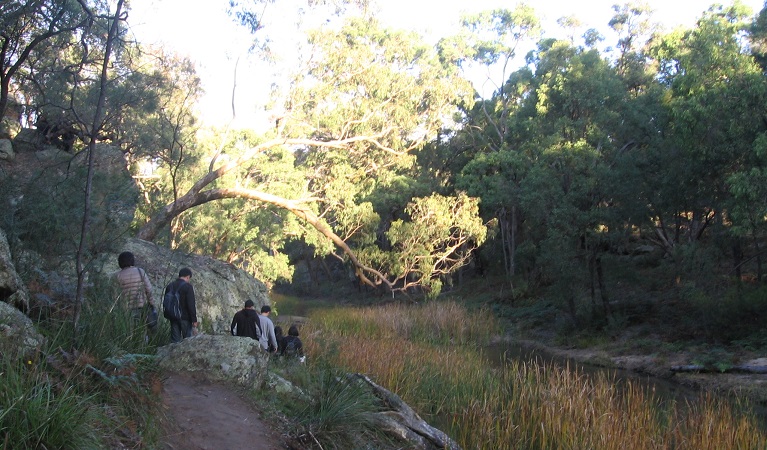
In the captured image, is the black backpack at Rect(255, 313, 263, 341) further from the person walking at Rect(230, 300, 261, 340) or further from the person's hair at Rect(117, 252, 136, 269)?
the person's hair at Rect(117, 252, 136, 269)

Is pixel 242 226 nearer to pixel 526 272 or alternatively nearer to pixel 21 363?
pixel 526 272

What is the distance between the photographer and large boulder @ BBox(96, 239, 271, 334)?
12477mm

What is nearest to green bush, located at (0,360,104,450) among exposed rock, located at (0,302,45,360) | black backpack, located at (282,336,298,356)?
exposed rock, located at (0,302,45,360)

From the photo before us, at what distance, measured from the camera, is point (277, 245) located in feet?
86.6

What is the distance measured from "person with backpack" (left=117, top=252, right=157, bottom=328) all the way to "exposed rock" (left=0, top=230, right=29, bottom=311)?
1.15m

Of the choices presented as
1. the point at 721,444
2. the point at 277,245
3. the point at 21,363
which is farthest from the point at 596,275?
the point at 21,363

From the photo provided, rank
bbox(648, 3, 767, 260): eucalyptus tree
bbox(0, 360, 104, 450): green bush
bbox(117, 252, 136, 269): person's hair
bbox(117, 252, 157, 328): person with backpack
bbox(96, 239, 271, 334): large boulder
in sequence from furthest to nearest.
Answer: bbox(648, 3, 767, 260): eucalyptus tree → bbox(96, 239, 271, 334): large boulder → bbox(117, 252, 136, 269): person's hair → bbox(117, 252, 157, 328): person with backpack → bbox(0, 360, 104, 450): green bush

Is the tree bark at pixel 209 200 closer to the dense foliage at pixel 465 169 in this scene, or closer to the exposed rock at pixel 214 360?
the dense foliage at pixel 465 169

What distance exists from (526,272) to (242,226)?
49.7ft

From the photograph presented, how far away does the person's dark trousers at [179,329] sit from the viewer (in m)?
7.93

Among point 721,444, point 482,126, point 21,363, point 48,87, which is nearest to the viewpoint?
point 21,363

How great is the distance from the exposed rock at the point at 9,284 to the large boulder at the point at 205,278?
5.29 m

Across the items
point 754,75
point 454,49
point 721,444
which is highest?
point 454,49

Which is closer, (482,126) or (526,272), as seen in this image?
(526,272)
